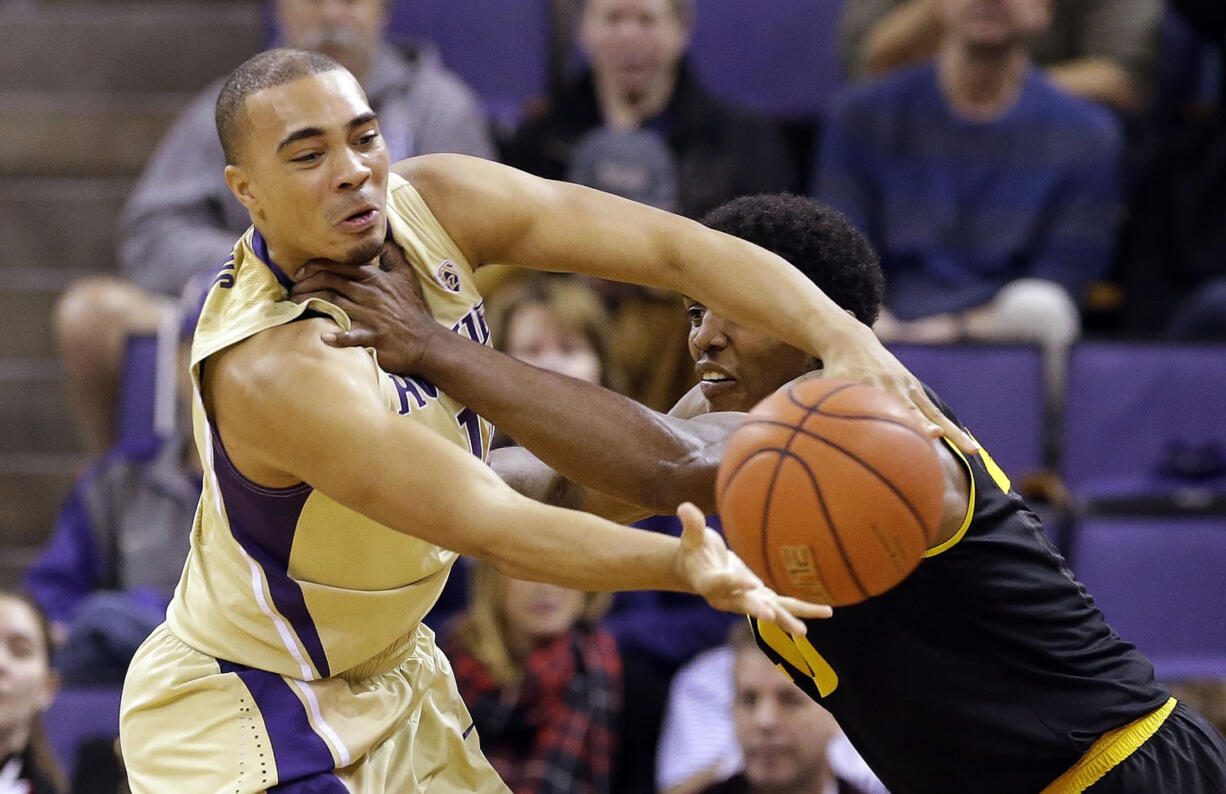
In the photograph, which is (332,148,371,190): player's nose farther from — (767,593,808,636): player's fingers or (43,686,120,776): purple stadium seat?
(43,686,120,776): purple stadium seat

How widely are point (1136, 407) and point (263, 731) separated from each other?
399 centimetres

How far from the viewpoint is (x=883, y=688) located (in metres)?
3.20

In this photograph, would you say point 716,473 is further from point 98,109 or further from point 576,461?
point 98,109

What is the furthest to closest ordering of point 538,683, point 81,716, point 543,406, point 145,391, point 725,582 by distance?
1. point 145,391
2. point 81,716
3. point 538,683
4. point 543,406
5. point 725,582

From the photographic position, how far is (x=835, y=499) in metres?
2.62

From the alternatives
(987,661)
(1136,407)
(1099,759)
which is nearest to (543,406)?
(987,661)

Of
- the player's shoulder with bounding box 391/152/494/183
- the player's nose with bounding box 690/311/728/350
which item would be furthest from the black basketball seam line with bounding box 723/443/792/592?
the player's shoulder with bounding box 391/152/494/183

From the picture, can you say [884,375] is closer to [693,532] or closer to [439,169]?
[693,532]

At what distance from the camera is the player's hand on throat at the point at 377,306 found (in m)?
3.03

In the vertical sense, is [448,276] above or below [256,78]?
below

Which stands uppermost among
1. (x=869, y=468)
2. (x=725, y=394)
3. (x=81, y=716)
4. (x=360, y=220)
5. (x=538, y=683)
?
(x=360, y=220)

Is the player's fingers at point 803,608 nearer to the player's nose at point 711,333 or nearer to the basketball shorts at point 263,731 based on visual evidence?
the player's nose at point 711,333

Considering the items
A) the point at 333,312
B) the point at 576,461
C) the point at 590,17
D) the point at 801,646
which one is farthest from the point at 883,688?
the point at 590,17

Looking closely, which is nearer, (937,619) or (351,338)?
(351,338)
